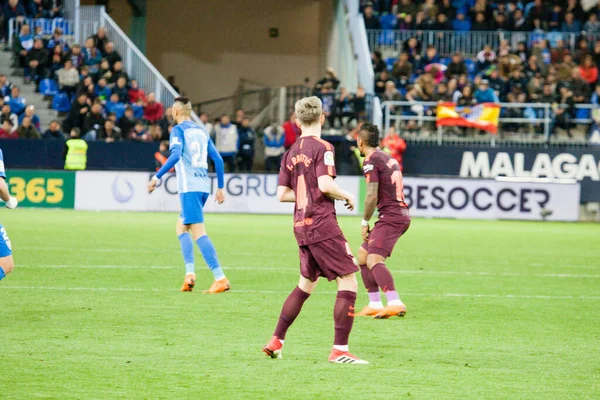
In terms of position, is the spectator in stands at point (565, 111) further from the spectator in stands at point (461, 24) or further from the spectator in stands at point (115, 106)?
the spectator in stands at point (115, 106)

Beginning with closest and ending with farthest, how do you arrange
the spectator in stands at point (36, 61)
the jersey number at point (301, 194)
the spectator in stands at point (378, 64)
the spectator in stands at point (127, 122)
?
the jersey number at point (301, 194) → the spectator in stands at point (127, 122) → the spectator in stands at point (36, 61) → the spectator in stands at point (378, 64)

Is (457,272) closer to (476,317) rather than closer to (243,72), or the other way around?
(476,317)

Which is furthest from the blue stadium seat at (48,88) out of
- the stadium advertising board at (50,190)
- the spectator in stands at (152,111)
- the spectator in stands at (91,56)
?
the stadium advertising board at (50,190)

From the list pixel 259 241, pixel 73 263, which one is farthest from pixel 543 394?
pixel 259 241

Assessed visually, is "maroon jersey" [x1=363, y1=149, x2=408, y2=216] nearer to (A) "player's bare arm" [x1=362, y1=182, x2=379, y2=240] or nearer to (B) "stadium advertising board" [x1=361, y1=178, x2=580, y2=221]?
(A) "player's bare arm" [x1=362, y1=182, x2=379, y2=240]

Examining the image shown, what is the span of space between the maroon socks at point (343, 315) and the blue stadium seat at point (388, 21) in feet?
91.6

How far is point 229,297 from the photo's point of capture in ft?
37.8

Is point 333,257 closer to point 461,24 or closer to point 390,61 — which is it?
point 390,61

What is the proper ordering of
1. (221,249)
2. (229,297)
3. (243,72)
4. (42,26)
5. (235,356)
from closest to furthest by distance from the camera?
(235,356) < (229,297) < (221,249) < (42,26) < (243,72)

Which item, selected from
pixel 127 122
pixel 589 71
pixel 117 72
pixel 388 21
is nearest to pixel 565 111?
pixel 589 71

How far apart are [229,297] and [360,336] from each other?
2.73m

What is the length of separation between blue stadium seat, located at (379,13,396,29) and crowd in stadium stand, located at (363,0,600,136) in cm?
3

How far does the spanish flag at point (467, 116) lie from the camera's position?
29469 millimetres

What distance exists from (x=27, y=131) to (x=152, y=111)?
3.65 meters
